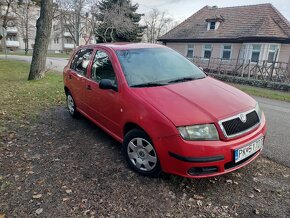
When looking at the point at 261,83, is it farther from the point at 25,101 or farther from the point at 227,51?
the point at 25,101

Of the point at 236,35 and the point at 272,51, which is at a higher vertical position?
the point at 236,35

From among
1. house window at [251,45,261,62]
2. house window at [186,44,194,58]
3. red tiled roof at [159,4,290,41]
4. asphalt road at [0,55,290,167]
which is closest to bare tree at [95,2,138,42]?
red tiled roof at [159,4,290,41]

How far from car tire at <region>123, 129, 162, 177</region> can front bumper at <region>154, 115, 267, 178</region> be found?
0.20m

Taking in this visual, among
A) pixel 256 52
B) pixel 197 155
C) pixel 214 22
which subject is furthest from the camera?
pixel 214 22

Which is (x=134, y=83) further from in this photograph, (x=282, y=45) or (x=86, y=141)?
(x=282, y=45)

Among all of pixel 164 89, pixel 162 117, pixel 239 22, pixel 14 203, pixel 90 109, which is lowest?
pixel 14 203

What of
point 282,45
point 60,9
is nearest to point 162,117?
point 282,45

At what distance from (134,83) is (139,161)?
109 centimetres

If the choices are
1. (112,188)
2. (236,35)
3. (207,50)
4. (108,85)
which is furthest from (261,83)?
(112,188)

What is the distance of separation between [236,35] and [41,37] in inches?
A: 629

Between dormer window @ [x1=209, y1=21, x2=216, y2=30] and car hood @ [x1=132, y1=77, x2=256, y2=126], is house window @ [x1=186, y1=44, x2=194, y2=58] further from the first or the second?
car hood @ [x1=132, y1=77, x2=256, y2=126]

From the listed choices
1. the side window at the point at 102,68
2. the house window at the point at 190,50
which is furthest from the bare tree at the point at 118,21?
the side window at the point at 102,68

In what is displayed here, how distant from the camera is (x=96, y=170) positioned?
3.48m

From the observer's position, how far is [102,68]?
13.6 ft
